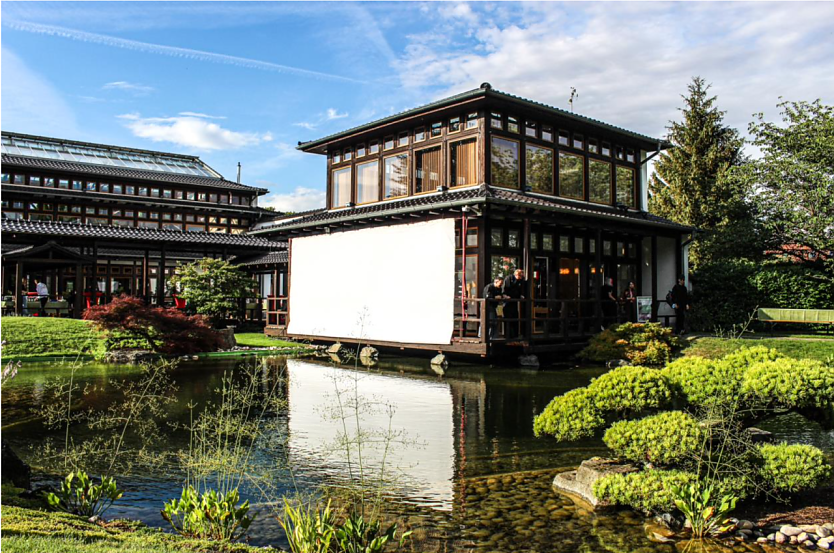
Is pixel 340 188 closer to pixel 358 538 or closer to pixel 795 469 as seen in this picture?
pixel 795 469

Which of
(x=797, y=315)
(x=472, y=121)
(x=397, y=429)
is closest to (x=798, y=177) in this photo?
(x=797, y=315)

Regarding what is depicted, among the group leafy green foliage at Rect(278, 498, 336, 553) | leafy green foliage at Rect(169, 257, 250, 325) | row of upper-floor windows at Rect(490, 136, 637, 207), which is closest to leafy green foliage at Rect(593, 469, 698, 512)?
leafy green foliage at Rect(278, 498, 336, 553)

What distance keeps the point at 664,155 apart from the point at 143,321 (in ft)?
82.5

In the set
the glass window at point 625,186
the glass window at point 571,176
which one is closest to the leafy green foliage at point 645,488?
the glass window at point 571,176

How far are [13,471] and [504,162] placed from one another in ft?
46.9

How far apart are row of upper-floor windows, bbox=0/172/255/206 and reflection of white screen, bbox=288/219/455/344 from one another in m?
16.5

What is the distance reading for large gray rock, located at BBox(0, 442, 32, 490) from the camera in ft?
19.2

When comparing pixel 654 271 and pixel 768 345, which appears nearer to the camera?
pixel 768 345

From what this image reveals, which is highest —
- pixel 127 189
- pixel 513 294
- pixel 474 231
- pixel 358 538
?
pixel 127 189

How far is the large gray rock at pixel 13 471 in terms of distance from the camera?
584 cm

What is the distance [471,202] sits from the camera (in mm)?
14961

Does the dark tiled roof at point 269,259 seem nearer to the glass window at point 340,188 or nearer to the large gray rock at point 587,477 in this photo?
the glass window at point 340,188

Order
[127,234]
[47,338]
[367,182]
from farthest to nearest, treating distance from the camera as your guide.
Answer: [127,234]
[367,182]
[47,338]

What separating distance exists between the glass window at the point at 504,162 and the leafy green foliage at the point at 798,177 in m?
9.70
